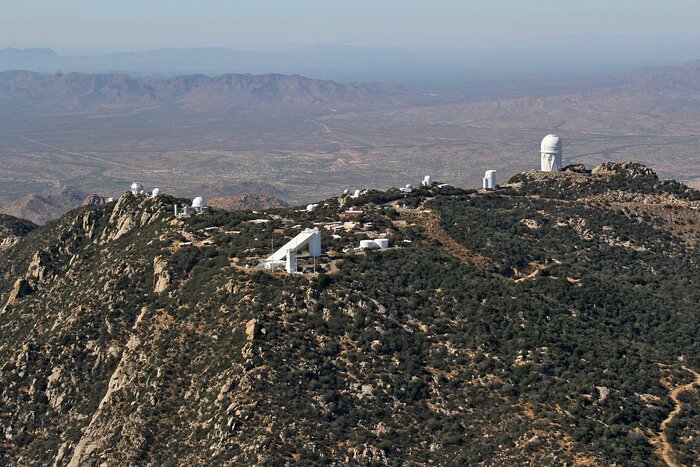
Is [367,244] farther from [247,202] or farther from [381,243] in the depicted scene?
[247,202]

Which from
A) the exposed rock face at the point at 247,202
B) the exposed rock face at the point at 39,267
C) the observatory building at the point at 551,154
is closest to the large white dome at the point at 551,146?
the observatory building at the point at 551,154

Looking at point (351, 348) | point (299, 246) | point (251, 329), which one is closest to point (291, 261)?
point (299, 246)

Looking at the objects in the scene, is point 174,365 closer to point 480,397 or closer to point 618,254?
point 480,397

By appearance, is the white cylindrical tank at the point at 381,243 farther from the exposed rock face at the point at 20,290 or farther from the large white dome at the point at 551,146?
the large white dome at the point at 551,146

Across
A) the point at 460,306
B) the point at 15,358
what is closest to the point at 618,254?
the point at 460,306

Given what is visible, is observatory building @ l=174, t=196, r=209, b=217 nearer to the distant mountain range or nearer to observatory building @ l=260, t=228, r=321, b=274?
observatory building @ l=260, t=228, r=321, b=274

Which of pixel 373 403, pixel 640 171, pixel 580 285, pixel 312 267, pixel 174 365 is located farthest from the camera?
pixel 640 171
